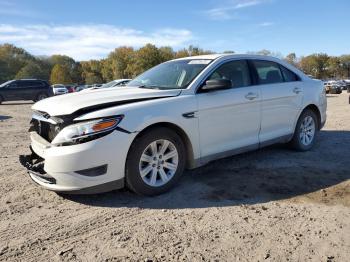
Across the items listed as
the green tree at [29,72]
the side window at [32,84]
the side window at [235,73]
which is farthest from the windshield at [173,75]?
the green tree at [29,72]

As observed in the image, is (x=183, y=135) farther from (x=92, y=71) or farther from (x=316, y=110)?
(x=92, y=71)

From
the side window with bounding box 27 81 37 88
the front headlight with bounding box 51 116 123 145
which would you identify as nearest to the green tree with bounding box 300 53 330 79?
the side window with bounding box 27 81 37 88

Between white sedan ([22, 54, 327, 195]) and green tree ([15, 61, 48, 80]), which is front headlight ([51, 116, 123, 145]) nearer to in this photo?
white sedan ([22, 54, 327, 195])

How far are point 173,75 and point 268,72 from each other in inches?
64.5

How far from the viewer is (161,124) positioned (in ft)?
14.5

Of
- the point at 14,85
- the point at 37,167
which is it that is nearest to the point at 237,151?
the point at 37,167

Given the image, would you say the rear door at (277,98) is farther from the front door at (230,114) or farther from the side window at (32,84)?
the side window at (32,84)

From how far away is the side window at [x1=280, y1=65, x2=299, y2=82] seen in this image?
245 inches

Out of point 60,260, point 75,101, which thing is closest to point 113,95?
point 75,101

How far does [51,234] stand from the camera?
3484 mm

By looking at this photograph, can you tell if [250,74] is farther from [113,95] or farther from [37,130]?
[37,130]

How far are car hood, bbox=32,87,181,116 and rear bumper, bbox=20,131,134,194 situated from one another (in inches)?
16.3

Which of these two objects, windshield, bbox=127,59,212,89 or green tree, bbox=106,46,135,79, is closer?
windshield, bbox=127,59,212,89

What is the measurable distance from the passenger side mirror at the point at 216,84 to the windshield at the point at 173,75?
0.24 meters
